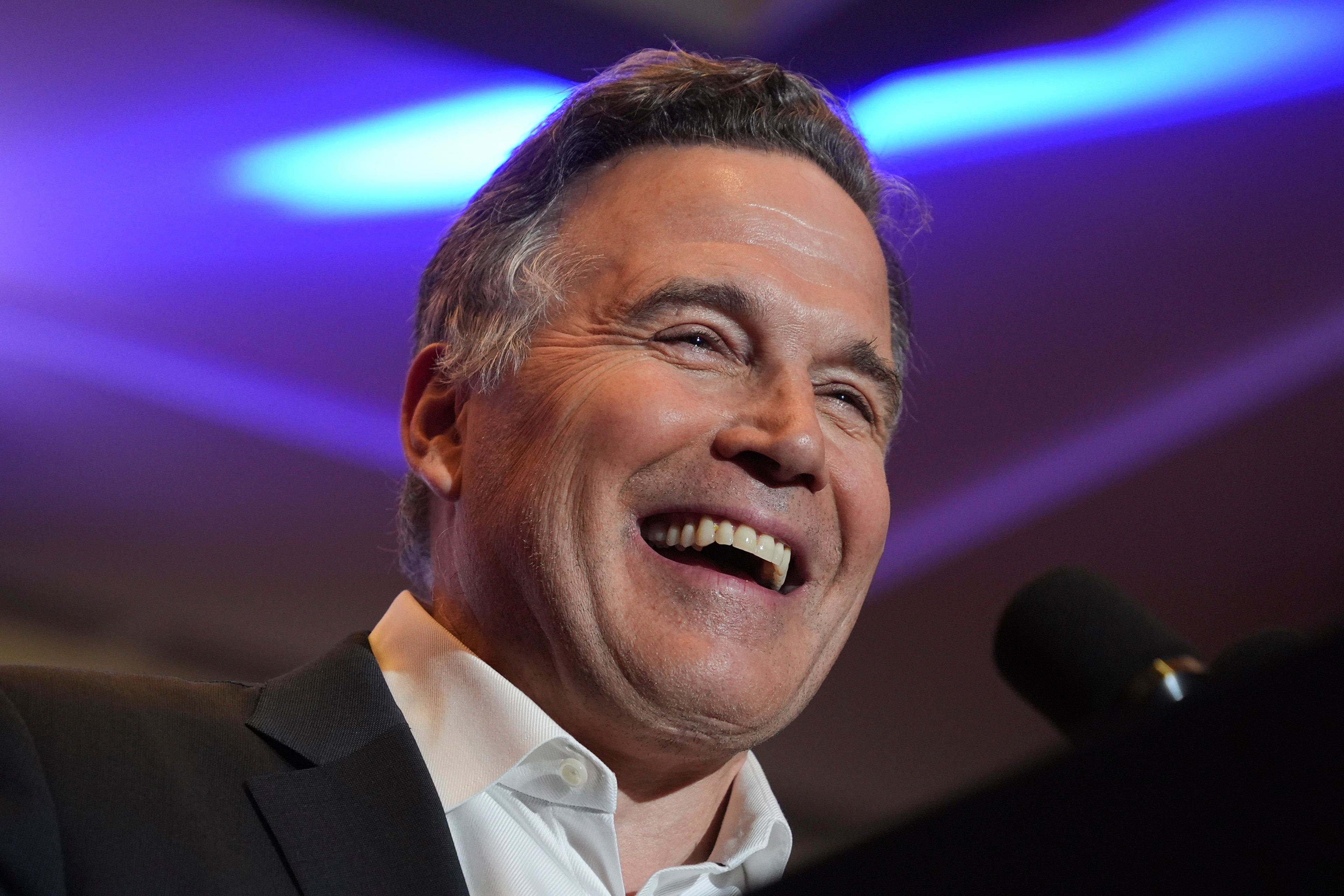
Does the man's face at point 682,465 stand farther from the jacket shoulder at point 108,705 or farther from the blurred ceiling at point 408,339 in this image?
the blurred ceiling at point 408,339

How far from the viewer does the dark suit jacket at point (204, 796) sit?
43.1 inches

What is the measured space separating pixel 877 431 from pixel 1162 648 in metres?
0.87

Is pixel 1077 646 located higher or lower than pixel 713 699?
higher

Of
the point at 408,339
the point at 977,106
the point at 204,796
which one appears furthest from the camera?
the point at 408,339

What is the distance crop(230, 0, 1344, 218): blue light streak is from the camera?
9.76 ft

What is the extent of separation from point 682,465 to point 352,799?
20.2 inches

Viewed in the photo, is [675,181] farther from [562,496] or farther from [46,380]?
[46,380]

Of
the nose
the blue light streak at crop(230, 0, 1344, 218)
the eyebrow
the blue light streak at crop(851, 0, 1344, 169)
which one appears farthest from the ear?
the blue light streak at crop(851, 0, 1344, 169)

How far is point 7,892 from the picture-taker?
1.03 m

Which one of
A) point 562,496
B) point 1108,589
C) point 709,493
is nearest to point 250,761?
point 562,496

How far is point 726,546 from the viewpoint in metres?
1.56

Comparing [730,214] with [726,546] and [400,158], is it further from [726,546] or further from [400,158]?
[400,158]

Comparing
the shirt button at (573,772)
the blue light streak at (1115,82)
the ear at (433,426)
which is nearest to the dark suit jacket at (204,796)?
the shirt button at (573,772)

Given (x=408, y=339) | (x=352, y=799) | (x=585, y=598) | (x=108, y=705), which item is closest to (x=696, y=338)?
(x=585, y=598)
